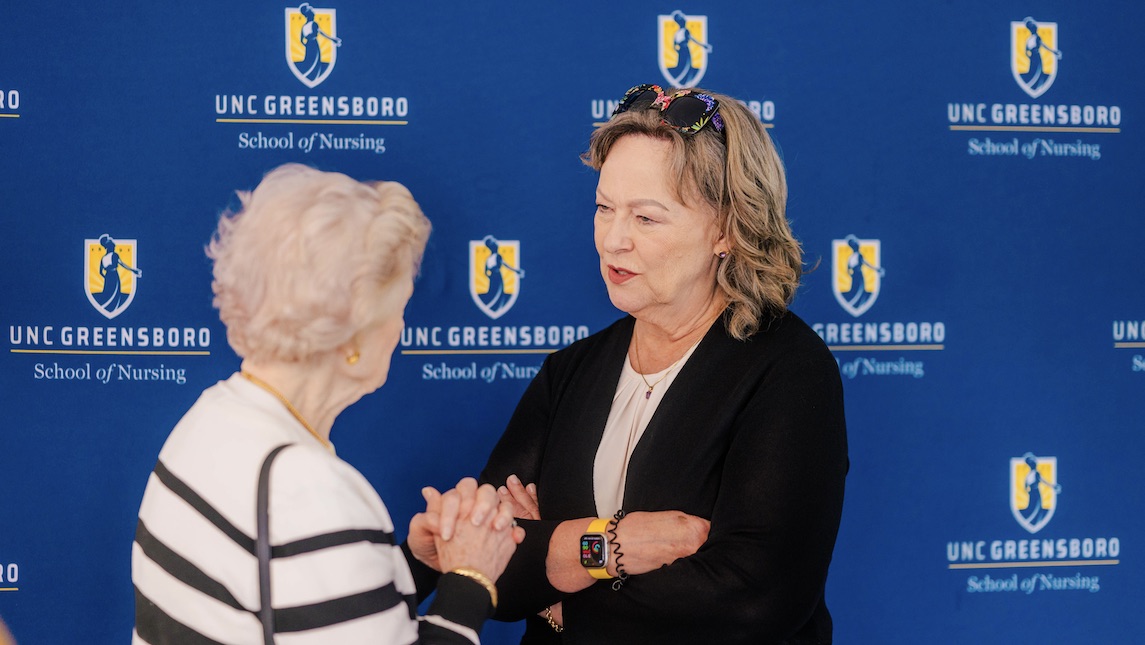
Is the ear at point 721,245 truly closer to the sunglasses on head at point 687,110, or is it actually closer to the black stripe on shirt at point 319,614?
the sunglasses on head at point 687,110

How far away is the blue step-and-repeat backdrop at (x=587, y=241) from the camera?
271cm

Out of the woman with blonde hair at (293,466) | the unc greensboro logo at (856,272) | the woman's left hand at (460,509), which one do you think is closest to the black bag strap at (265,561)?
the woman with blonde hair at (293,466)

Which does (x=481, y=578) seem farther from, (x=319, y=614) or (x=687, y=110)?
(x=687, y=110)

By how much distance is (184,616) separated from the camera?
124 cm

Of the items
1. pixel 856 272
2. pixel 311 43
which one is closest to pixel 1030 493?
pixel 856 272

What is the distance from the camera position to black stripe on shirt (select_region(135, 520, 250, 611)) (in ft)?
3.98

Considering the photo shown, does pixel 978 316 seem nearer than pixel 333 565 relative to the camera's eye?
No

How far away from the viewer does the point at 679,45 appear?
2.90 meters

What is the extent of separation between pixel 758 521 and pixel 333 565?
0.80m

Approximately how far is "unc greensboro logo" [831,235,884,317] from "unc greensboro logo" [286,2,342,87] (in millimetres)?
1459

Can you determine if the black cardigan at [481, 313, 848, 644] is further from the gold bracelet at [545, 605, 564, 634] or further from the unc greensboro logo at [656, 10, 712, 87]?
the unc greensboro logo at [656, 10, 712, 87]

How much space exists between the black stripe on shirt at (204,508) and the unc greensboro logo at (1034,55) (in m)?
2.64

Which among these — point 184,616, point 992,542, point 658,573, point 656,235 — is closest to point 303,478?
point 184,616

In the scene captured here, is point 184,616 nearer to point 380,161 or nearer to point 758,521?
point 758,521
